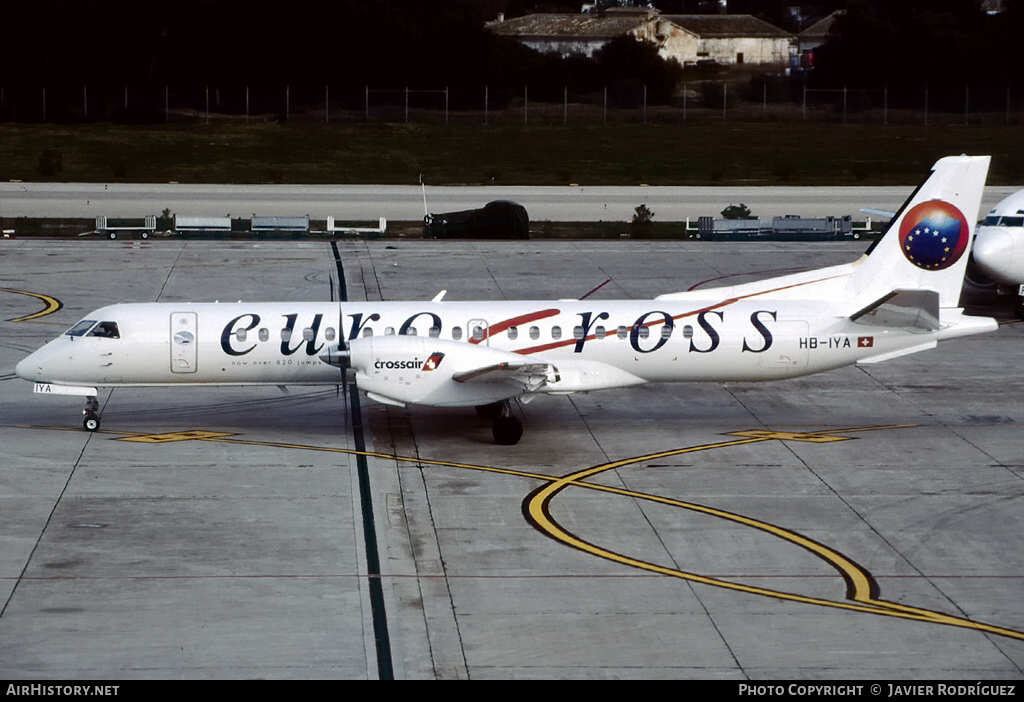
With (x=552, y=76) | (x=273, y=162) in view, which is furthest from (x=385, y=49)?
(x=273, y=162)

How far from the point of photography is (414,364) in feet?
90.2

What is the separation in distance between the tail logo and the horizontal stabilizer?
2209mm

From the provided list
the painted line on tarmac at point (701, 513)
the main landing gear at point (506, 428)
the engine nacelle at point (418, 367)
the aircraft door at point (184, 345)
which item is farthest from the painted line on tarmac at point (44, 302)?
the main landing gear at point (506, 428)

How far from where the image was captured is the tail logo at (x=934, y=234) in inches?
1207

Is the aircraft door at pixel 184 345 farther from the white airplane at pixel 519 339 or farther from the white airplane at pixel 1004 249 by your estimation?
the white airplane at pixel 1004 249

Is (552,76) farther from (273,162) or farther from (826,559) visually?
(826,559)

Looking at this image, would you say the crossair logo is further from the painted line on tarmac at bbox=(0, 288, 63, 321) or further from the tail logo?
the painted line on tarmac at bbox=(0, 288, 63, 321)

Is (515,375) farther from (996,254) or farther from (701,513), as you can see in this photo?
(996,254)

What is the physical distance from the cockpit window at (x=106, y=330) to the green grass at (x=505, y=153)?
172 ft

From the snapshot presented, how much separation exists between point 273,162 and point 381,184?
10.7m

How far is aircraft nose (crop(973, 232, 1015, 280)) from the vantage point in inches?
1641

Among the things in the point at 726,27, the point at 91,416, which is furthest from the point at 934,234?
the point at 726,27

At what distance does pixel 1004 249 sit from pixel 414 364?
22.6 m

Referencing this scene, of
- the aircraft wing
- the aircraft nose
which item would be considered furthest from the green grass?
the aircraft wing
